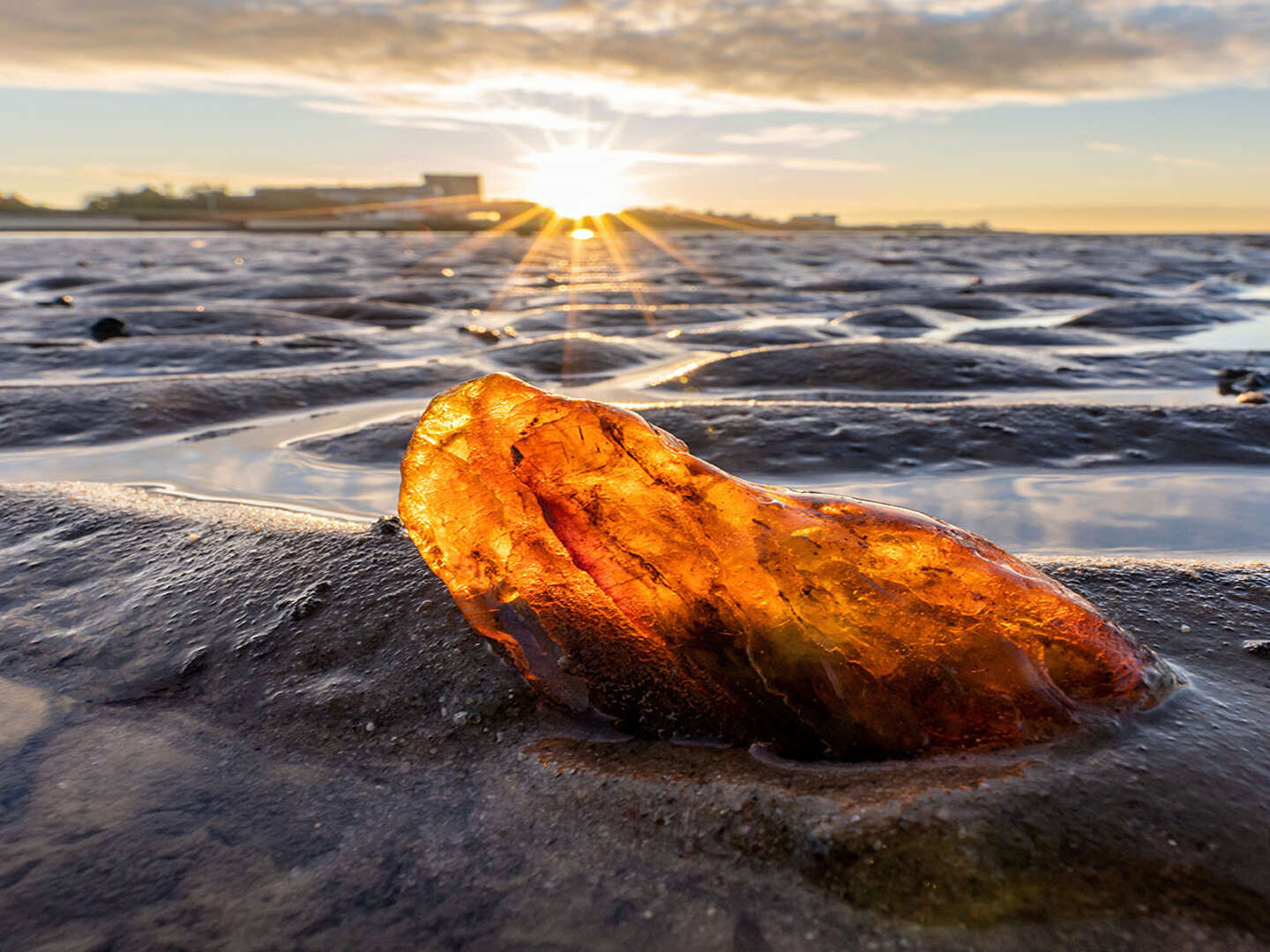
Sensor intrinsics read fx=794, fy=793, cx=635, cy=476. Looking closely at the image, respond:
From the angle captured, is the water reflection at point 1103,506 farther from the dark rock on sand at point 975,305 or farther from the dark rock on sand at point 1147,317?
the dark rock on sand at point 975,305

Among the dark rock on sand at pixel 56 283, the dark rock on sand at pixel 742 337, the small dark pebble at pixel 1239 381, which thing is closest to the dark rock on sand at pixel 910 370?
the small dark pebble at pixel 1239 381

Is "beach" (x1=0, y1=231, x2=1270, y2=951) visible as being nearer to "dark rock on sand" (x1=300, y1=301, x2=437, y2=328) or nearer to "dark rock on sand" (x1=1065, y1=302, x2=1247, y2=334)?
"dark rock on sand" (x1=300, y1=301, x2=437, y2=328)

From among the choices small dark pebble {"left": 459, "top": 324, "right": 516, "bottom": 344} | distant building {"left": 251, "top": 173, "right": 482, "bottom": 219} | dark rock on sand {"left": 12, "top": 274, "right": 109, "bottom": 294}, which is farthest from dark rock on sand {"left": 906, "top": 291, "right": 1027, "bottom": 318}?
distant building {"left": 251, "top": 173, "right": 482, "bottom": 219}

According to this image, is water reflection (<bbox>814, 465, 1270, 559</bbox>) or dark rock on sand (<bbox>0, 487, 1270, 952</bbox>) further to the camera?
water reflection (<bbox>814, 465, 1270, 559</bbox>)

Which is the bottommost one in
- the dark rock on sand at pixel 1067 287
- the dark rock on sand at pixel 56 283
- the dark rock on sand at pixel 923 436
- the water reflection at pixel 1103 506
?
the water reflection at pixel 1103 506

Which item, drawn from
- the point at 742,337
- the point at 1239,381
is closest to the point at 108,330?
the point at 742,337
